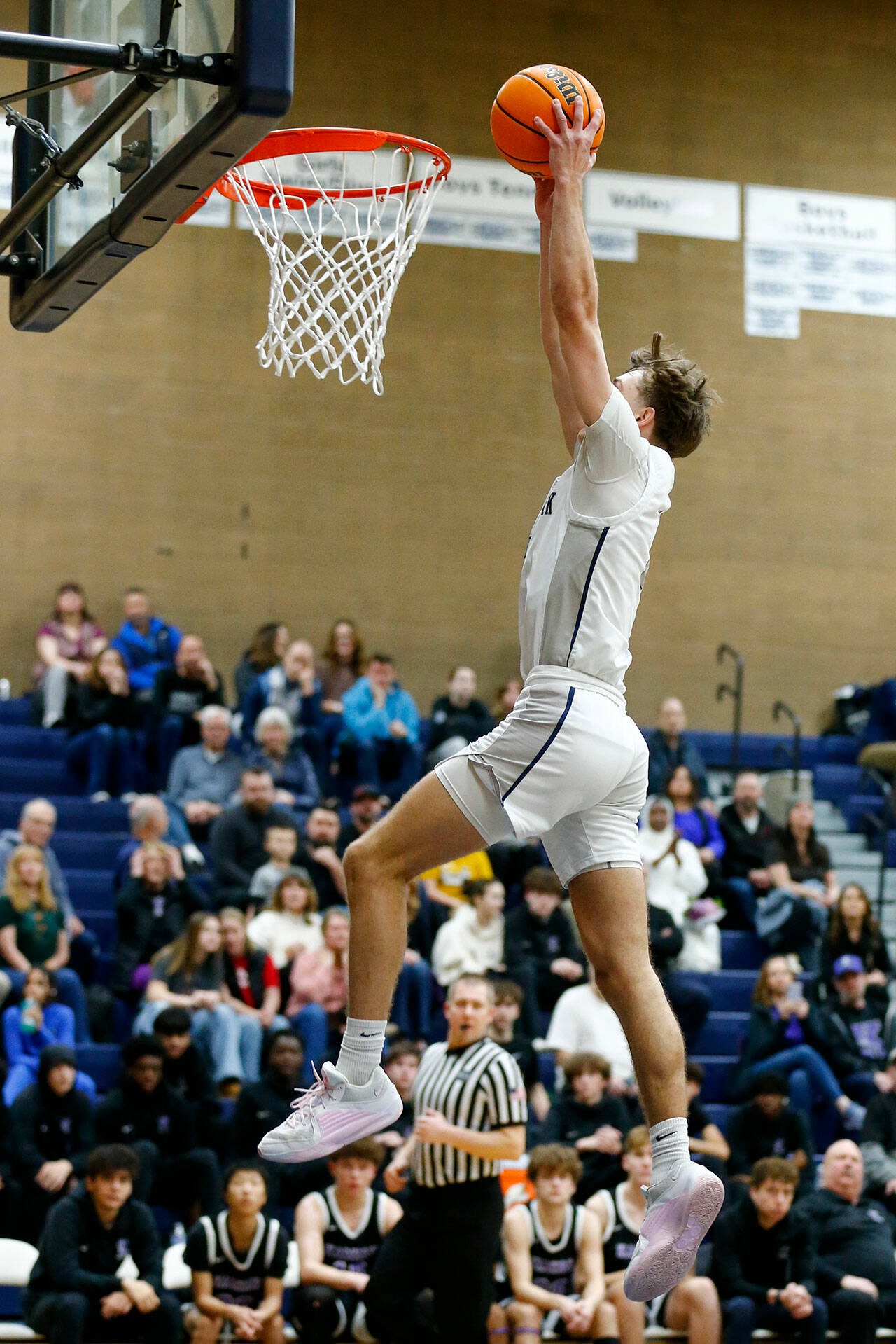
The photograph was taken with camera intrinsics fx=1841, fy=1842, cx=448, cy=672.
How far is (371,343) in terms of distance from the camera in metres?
5.73

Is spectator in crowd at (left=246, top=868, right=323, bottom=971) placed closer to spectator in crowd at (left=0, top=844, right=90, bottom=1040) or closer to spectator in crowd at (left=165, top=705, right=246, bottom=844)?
spectator in crowd at (left=0, top=844, right=90, bottom=1040)

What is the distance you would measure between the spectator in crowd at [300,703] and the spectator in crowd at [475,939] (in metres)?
2.78

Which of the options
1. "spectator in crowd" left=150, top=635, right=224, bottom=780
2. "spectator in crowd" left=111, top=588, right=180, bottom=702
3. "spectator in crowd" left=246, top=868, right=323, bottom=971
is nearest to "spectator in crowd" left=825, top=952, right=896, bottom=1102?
"spectator in crowd" left=246, top=868, right=323, bottom=971

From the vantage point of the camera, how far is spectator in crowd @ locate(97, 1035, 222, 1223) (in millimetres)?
9664

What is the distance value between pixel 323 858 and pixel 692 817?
10.4 ft

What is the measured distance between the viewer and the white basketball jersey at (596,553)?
4.72 meters

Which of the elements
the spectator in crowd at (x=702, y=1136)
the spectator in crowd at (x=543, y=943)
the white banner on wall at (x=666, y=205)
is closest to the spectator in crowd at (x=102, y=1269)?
the spectator in crowd at (x=702, y=1136)

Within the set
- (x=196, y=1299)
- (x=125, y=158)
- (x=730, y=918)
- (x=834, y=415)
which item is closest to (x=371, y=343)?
(x=125, y=158)

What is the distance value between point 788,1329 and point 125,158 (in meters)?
7.23

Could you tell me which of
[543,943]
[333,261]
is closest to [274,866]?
[543,943]

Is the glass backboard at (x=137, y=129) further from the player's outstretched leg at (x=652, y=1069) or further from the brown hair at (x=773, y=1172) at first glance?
the brown hair at (x=773, y=1172)

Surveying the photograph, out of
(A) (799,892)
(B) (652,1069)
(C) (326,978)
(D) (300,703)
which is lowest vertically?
(C) (326,978)

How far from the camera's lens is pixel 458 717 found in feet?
47.4

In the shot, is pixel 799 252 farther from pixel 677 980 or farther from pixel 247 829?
pixel 247 829
